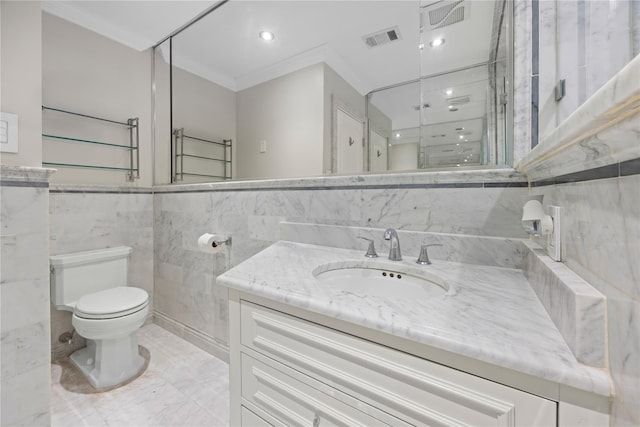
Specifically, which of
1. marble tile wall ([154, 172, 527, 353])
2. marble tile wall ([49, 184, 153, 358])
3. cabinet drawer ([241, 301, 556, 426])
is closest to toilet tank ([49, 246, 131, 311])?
marble tile wall ([49, 184, 153, 358])

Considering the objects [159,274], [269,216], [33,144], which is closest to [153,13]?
[33,144]

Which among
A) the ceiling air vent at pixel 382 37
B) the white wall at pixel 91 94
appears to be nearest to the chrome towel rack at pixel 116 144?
the white wall at pixel 91 94

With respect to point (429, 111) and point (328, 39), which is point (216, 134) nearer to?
point (328, 39)

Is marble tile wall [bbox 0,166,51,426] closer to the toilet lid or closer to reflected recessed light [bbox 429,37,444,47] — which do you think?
the toilet lid

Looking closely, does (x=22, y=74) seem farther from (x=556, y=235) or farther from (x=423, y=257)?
(x=556, y=235)

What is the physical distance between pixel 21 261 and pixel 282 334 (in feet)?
3.67

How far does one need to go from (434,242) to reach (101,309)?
1751mm

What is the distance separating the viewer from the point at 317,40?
1.52 metres

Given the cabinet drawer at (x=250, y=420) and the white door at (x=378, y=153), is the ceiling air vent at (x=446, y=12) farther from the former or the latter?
the cabinet drawer at (x=250, y=420)

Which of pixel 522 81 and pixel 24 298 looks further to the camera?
pixel 24 298

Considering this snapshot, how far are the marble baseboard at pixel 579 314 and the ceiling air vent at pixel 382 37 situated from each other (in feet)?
3.93

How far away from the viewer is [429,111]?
1.22 metres

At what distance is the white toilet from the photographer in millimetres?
1470

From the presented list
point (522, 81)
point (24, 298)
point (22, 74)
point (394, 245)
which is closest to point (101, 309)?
point (24, 298)
